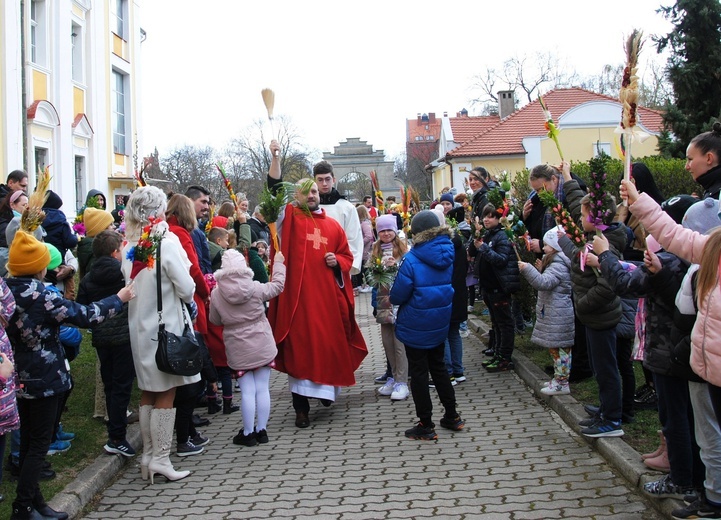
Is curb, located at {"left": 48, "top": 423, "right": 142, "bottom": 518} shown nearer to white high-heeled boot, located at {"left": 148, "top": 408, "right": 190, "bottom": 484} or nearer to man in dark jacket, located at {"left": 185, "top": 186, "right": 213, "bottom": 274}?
white high-heeled boot, located at {"left": 148, "top": 408, "right": 190, "bottom": 484}

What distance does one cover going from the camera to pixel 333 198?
8188 millimetres

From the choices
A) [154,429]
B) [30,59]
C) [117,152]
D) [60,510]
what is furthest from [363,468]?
[117,152]

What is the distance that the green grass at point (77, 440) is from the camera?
17.3 feet

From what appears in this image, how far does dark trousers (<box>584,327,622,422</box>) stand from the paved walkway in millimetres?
395

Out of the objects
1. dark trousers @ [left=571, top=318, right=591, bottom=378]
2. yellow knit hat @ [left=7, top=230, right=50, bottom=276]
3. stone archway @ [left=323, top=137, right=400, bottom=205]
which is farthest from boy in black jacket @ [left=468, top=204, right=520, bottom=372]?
stone archway @ [left=323, top=137, right=400, bottom=205]

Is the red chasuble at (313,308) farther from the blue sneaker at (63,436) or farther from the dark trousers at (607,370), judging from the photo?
the dark trousers at (607,370)

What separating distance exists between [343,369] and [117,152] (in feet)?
72.9

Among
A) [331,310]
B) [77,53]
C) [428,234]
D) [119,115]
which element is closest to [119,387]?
[331,310]

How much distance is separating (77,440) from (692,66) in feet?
50.8

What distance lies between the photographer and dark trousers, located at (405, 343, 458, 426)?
6523 millimetres

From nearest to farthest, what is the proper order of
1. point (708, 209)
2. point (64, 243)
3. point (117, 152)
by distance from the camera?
point (708, 209)
point (64, 243)
point (117, 152)

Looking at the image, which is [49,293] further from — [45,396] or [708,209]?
[708,209]

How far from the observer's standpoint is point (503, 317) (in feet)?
29.7

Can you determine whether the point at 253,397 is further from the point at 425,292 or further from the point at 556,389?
the point at 556,389
